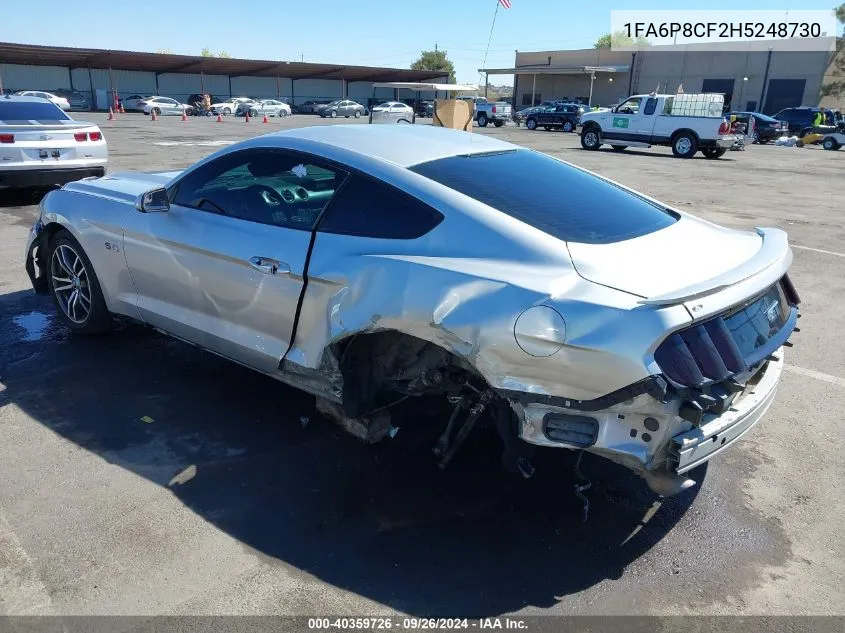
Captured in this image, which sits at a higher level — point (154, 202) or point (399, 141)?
point (399, 141)

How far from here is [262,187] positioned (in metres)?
3.79

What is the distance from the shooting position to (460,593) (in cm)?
261

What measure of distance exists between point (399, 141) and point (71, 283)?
2.81 m

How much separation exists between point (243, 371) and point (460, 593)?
2.45 metres

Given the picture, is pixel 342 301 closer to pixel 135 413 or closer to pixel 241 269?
pixel 241 269

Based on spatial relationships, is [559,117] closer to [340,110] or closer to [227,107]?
[340,110]

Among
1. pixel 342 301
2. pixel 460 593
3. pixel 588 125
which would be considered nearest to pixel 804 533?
pixel 460 593

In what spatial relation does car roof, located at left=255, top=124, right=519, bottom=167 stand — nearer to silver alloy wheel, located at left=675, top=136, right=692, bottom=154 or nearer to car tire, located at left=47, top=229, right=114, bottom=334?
car tire, located at left=47, top=229, right=114, bottom=334

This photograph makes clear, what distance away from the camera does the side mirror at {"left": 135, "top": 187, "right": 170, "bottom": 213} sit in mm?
3979

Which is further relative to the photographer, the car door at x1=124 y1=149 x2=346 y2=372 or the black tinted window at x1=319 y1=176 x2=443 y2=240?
the car door at x1=124 y1=149 x2=346 y2=372

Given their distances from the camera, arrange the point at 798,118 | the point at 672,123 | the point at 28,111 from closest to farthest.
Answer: the point at 28,111
the point at 672,123
the point at 798,118

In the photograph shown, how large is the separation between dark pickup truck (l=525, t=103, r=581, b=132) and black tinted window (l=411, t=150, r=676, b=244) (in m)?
36.7

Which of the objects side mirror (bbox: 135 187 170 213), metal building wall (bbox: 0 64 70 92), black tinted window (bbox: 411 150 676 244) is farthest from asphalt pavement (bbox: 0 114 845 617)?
metal building wall (bbox: 0 64 70 92)

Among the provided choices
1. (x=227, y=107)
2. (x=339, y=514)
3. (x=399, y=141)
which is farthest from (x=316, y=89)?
(x=339, y=514)
